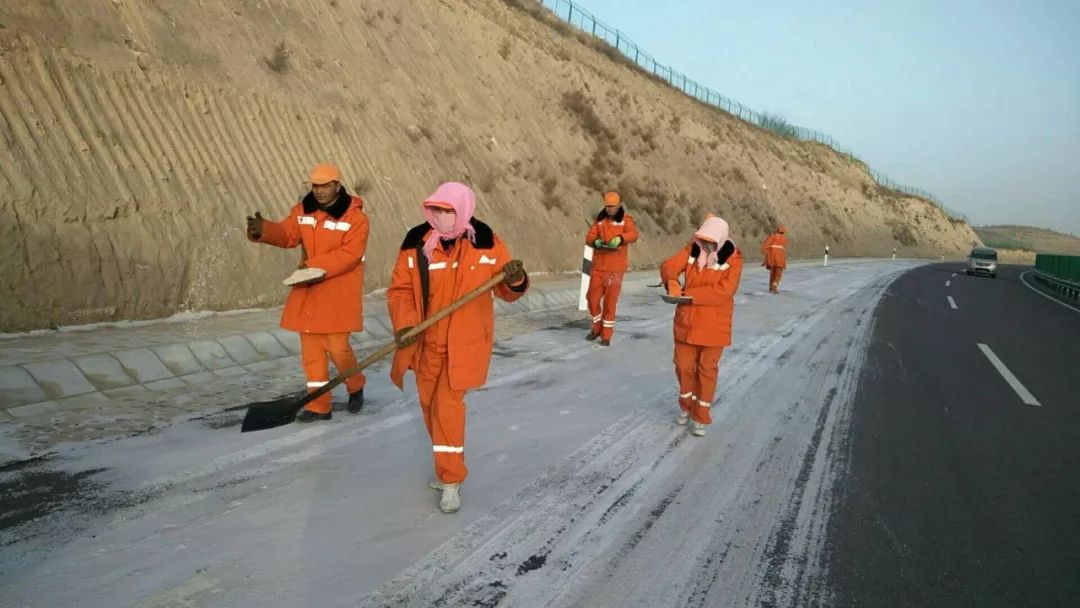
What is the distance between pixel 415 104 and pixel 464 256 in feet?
49.8

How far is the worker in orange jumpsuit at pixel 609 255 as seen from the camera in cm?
995

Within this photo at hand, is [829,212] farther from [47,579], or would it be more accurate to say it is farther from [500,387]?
[47,579]

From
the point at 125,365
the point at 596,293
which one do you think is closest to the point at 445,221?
the point at 125,365

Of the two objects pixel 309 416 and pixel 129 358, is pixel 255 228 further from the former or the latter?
pixel 129 358

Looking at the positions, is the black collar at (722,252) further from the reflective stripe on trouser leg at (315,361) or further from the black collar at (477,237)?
the reflective stripe on trouser leg at (315,361)

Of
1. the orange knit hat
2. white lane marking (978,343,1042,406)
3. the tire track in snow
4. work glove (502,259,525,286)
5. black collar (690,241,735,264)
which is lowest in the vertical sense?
the tire track in snow

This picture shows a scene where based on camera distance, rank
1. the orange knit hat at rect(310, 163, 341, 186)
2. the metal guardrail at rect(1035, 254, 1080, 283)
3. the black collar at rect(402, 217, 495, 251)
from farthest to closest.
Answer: the metal guardrail at rect(1035, 254, 1080, 283), the orange knit hat at rect(310, 163, 341, 186), the black collar at rect(402, 217, 495, 251)

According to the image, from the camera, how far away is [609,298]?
33.3 ft

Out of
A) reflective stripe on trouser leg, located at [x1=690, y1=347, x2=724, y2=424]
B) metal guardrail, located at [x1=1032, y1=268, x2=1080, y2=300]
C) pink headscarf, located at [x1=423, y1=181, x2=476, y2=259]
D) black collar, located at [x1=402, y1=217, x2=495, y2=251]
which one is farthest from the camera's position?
metal guardrail, located at [x1=1032, y1=268, x2=1080, y2=300]

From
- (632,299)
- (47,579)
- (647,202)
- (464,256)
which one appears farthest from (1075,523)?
(647,202)

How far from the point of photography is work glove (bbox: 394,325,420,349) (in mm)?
4137

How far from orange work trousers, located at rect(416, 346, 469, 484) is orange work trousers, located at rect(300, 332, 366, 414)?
5.53ft

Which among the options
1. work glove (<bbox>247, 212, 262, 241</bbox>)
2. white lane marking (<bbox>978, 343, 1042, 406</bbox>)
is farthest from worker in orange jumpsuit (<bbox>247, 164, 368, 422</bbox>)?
white lane marking (<bbox>978, 343, 1042, 406</bbox>)

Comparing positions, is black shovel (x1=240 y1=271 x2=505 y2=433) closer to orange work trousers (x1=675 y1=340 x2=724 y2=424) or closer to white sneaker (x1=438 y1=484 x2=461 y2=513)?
white sneaker (x1=438 y1=484 x2=461 y2=513)
